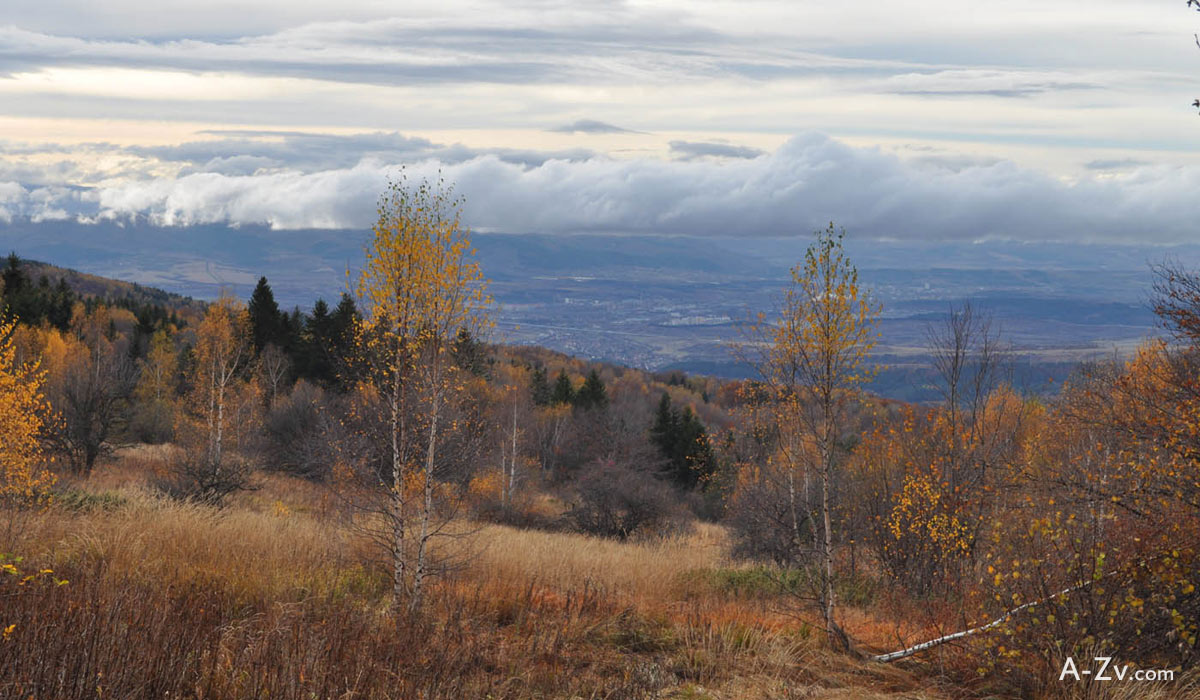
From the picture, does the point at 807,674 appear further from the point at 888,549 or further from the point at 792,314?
the point at 888,549

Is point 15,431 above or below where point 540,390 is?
above

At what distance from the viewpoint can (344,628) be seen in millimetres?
6855

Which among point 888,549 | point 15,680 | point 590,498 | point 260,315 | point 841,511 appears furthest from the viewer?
point 260,315

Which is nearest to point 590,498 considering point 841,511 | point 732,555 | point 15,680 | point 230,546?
point 732,555

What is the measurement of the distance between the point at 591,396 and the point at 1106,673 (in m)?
64.5

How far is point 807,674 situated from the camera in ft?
27.7

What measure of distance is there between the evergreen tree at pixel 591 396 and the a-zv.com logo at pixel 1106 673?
62.7m

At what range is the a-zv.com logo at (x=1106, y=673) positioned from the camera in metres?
7.45

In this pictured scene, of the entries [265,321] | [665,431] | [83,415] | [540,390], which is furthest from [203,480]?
[540,390]

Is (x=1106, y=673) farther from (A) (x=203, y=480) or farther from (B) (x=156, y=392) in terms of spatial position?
(B) (x=156, y=392)

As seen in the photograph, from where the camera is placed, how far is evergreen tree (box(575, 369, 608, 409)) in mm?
71425

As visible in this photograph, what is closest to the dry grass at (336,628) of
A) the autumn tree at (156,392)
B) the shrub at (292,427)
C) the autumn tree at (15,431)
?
the autumn tree at (15,431)

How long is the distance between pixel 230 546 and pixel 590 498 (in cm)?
2323

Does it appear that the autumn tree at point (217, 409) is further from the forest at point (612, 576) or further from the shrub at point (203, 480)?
the forest at point (612, 576)
